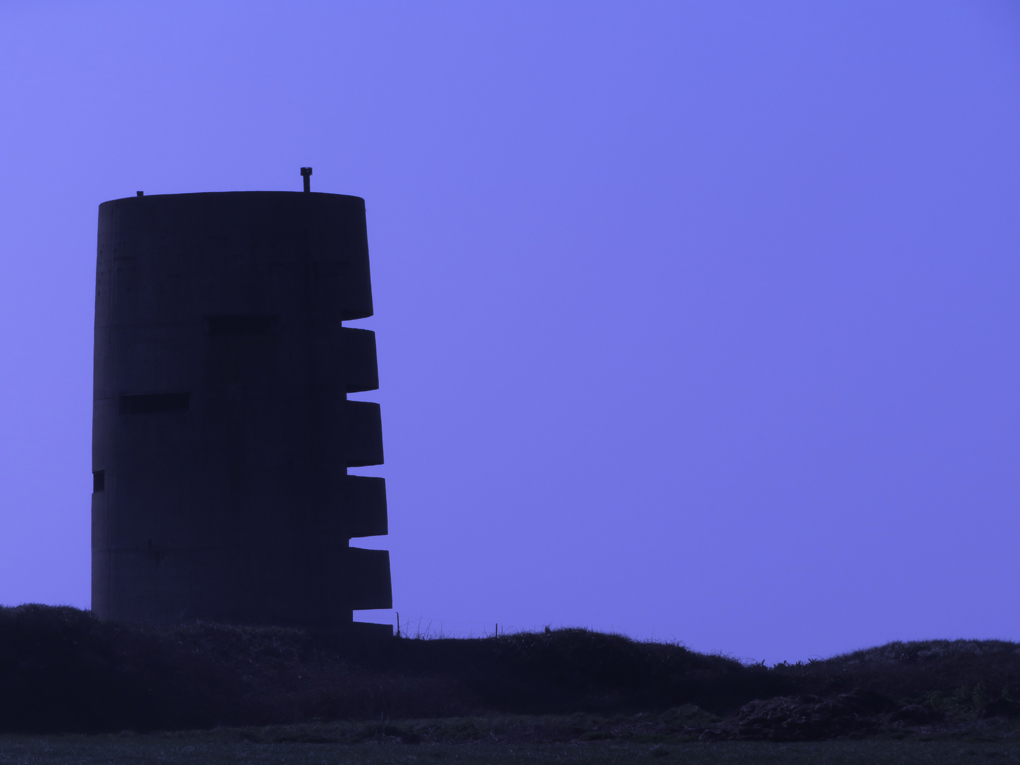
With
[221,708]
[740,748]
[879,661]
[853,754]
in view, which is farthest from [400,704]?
[879,661]

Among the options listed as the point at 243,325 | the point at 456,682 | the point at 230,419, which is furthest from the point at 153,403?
the point at 456,682

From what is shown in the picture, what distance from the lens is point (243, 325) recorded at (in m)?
31.4

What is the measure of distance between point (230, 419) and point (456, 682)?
7.37 metres

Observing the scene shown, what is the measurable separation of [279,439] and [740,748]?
1329 centimetres

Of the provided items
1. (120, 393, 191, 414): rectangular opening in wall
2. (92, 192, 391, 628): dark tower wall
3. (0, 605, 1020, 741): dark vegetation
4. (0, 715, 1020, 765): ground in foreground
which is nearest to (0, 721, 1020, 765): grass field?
(0, 715, 1020, 765): ground in foreground

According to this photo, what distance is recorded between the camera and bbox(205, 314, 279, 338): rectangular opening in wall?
31.2 meters

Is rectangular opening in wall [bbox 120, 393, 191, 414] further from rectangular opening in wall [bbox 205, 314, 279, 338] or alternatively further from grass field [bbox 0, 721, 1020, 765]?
grass field [bbox 0, 721, 1020, 765]

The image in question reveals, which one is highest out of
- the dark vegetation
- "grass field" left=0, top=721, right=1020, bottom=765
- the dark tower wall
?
the dark tower wall

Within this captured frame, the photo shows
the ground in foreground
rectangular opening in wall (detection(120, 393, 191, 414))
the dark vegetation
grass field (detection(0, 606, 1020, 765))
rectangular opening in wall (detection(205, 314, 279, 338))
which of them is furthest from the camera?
rectangular opening in wall (detection(205, 314, 279, 338))

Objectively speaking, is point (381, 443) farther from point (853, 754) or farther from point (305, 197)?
point (853, 754)

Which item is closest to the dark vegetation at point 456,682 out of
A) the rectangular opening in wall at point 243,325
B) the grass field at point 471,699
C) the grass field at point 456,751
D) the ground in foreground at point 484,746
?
the grass field at point 471,699

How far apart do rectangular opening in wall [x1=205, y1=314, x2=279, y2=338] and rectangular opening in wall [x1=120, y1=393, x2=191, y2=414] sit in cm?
152

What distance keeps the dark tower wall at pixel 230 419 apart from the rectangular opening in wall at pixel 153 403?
42 mm

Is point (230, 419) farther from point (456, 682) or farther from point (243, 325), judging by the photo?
point (456, 682)
